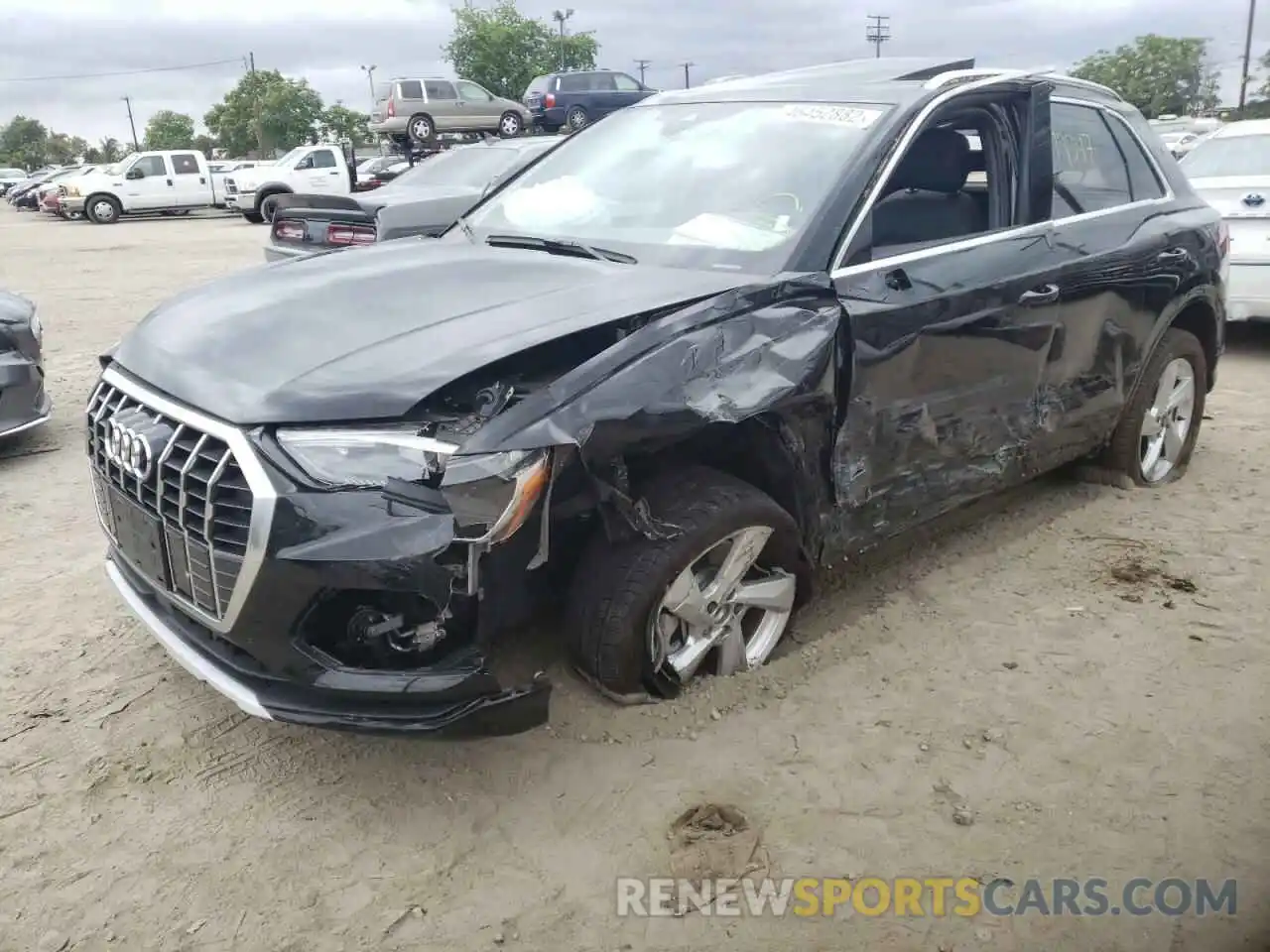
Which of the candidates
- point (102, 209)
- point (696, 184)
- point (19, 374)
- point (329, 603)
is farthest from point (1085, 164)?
point (102, 209)

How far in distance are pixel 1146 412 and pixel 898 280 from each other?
2129 millimetres

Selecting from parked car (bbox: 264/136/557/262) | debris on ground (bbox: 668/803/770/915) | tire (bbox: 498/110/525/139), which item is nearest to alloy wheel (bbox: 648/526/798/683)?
debris on ground (bbox: 668/803/770/915)

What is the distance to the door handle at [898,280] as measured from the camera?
3170 mm

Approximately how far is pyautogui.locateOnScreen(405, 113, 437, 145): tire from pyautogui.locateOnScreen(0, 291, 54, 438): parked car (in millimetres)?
20536

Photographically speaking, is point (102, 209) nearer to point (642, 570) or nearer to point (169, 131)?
point (642, 570)

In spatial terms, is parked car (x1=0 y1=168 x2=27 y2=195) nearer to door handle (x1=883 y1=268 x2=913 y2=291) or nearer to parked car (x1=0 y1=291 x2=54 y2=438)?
parked car (x1=0 y1=291 x2=54 y2=438)

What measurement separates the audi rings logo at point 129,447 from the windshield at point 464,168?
21.8 feet

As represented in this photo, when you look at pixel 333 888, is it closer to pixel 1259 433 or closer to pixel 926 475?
pixel 926 475

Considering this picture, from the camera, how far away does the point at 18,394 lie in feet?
17.7

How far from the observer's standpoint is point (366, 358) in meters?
2.54

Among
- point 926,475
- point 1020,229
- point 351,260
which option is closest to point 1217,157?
point 1020,229

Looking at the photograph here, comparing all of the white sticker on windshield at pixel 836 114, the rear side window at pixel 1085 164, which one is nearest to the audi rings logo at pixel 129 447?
the white sticker on windshield at pixel 836 114

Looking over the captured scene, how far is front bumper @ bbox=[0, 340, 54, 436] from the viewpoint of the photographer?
5.34m

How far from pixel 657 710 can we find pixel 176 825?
130 centimetres
